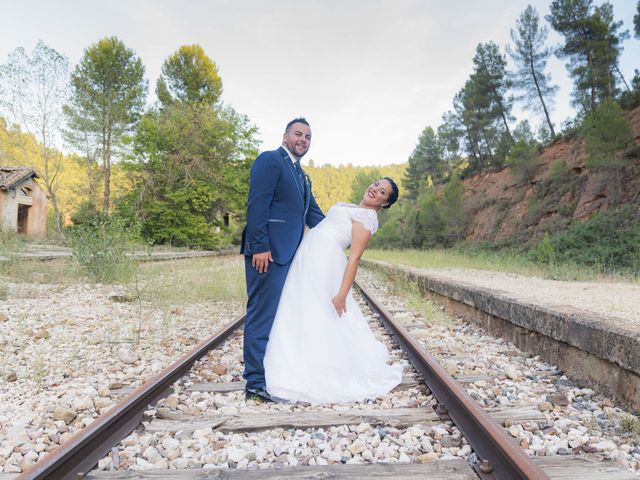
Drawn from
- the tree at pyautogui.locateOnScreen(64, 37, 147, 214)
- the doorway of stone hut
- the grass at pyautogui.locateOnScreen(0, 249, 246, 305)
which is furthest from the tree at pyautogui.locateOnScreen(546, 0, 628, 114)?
the doorway of stone hut

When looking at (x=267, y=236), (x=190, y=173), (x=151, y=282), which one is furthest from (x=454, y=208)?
(x=267, y=236)

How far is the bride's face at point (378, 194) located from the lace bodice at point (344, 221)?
56 mm

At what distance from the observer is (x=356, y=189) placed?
242 feet

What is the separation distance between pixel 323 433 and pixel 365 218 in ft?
4.76

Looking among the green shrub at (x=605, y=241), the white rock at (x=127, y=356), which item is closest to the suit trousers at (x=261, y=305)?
the white rock at (x=127, y=356)

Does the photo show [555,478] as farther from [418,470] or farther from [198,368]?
[198,368]

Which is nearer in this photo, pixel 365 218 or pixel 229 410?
pixel 229 410

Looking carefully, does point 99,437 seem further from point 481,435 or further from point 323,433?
point 481,435

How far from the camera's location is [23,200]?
28078mm

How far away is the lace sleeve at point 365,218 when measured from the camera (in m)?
3.07

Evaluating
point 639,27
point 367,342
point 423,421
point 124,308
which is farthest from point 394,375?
point 639,27

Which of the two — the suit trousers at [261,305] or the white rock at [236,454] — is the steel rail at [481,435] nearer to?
the white rock at [236,454]

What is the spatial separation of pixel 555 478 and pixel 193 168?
2825cm

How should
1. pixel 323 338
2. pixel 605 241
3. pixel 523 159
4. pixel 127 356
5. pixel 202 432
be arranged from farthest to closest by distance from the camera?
pixel 523 159 → pixel 605 241 → pixel 127 356 → pixel 323 338 → pixel 202 432
